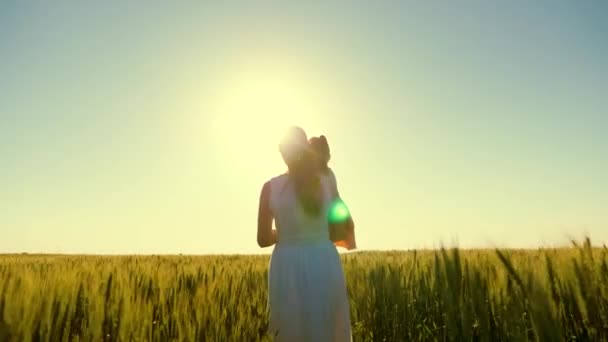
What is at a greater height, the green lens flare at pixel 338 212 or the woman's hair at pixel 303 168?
the woman's hair at pixel 303 168

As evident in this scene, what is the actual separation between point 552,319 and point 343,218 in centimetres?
173

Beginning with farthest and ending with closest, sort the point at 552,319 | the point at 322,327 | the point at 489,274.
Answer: the point at 322,327 → the point at 489,274 → the point at 552,319

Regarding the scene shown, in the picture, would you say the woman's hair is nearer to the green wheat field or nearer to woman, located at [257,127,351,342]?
woman, located at [257,127,351,342]

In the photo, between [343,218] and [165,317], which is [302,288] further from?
[165,317]

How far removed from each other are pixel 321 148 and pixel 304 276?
726mm

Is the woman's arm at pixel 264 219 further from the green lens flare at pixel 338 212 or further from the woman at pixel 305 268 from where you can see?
the green lens flare at pixel 338 212

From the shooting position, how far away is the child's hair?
2.81 metres

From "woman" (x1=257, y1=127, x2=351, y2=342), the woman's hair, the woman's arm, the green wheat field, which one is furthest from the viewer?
the woman's arm

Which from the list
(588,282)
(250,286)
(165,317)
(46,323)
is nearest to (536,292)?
(588,282)

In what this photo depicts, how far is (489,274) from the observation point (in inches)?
106

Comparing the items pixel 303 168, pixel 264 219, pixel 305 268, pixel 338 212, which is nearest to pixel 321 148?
pixel 303 168

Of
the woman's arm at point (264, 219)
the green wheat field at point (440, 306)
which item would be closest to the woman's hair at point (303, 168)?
the woman's arm at point (264, 219)

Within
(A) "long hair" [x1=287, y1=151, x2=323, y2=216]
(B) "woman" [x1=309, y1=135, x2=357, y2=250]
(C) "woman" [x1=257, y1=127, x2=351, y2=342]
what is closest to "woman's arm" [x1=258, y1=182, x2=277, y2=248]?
(C) "woman" [x1=257, y1=127, x2=351, y2=342]

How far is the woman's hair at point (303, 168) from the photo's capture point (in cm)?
276
